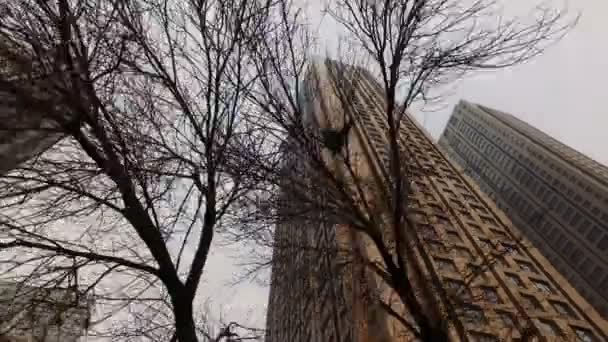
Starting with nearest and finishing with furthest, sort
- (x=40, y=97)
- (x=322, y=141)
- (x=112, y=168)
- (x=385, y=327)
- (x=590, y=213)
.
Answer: (x=40, y=97), (x=112, y=168), (x=322, y=141), (x=385, y=327), (x=590, y=213)

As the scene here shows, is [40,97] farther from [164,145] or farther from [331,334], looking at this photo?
[331,334]

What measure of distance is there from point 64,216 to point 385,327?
9853 millimetres

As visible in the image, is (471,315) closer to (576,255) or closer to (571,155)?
(576,255)

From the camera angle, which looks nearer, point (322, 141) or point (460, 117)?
point (322, 141)

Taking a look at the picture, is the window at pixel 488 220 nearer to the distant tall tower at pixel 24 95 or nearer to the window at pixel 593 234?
the distant tall tower at pixel 24 95

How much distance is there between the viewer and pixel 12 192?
4.16m

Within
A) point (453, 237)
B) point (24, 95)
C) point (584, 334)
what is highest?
point (453, 237)

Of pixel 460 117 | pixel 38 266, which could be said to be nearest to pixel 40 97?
pixel 38 266

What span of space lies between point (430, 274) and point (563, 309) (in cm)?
1715

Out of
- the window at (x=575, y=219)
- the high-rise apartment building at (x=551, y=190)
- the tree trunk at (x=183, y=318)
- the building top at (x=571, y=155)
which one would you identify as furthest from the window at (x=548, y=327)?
the building top at (x=571, y=155)

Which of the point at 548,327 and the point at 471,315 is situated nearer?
the point at 471,315

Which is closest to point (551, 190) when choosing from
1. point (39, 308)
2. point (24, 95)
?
point (39, 308)

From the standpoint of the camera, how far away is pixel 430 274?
598cm

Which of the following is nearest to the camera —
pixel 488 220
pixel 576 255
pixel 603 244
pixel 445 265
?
pixel 445 265
